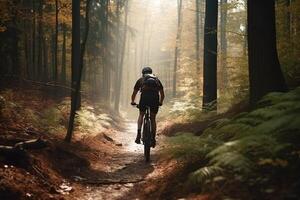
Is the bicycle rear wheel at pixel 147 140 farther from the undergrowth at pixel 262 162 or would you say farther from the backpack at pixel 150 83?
the undergrowth at pixel 262 162

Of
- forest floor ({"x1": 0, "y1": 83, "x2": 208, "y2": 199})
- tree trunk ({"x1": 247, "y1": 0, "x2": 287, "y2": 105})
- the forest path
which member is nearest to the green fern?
forest floor ({"x1": 0, "y1": 83, "x2": 208, "y2": 199})

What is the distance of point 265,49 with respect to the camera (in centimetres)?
747

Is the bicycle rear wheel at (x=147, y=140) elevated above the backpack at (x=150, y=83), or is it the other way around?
the backpack at (x=150, y=83)

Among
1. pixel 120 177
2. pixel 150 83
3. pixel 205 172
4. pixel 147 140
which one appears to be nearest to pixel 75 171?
pixel 120 177

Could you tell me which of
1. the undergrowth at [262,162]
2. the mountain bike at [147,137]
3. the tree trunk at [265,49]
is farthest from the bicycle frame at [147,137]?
the undergrowth at [262,162]

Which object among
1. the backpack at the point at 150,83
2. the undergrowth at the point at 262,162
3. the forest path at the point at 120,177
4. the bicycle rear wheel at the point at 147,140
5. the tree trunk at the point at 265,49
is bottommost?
the forest path at the point at 120,177

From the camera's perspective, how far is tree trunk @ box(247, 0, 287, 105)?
745 centimetres

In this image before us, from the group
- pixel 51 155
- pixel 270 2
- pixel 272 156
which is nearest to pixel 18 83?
pixel 51 155

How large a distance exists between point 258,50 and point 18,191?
5048mm

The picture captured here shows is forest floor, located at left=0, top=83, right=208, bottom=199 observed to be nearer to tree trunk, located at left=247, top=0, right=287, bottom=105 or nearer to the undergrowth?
the undergrowth

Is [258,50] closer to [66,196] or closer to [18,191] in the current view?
[66,196]

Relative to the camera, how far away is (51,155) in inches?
323

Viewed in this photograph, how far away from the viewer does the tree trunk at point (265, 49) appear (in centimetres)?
745

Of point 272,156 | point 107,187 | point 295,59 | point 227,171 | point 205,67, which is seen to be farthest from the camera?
point 205,67
